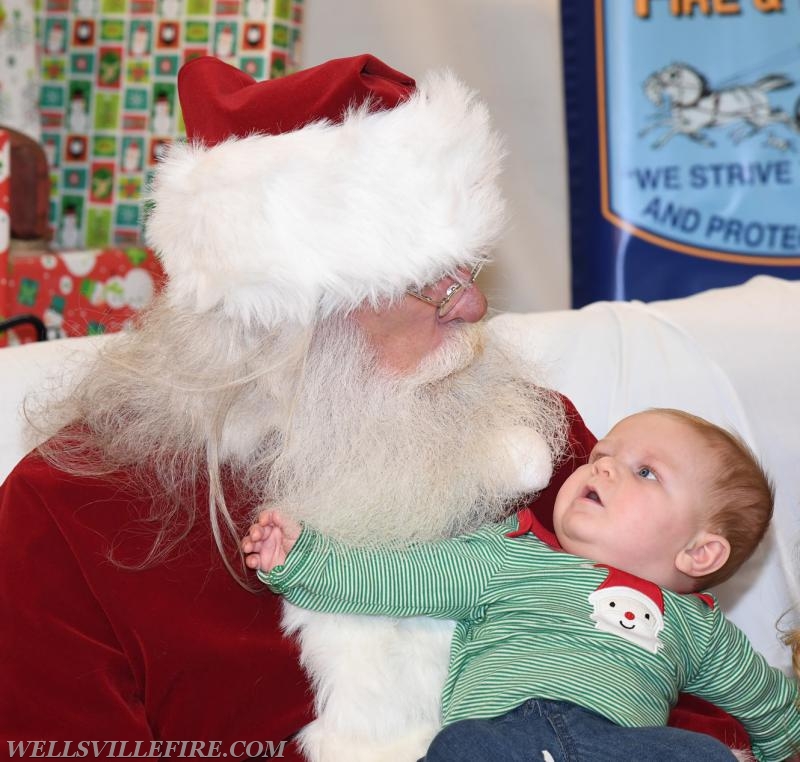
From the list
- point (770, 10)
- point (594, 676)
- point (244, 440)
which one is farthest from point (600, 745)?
point (770, 10)

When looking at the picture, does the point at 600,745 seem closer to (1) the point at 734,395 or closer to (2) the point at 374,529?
(2) the point at 374,529

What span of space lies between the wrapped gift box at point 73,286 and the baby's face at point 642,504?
1.73 metres

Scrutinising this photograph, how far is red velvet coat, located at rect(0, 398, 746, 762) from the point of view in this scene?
5.30 feet

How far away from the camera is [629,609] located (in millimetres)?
1681

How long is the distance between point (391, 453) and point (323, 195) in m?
0.44

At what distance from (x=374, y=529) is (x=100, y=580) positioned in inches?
16.9

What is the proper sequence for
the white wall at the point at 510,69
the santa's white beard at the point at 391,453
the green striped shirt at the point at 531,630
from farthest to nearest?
the white wall at the point at 510,69, the santa's white beard at the point at 391,453, the green striped shirt at the point at 531,630

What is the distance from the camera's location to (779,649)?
97.0 inches

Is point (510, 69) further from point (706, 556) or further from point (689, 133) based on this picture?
point (706, 556)

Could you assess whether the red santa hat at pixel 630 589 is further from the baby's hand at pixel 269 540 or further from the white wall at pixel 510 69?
the white wall at pixel 510 69

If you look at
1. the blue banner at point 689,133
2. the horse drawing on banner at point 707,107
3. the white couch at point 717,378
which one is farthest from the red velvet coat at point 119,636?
the horse drawing on banner at point 707,107

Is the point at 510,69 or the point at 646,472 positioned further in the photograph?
the point at 510,69

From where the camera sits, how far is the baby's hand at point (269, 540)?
1.63m

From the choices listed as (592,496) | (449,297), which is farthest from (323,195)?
(592,496)
